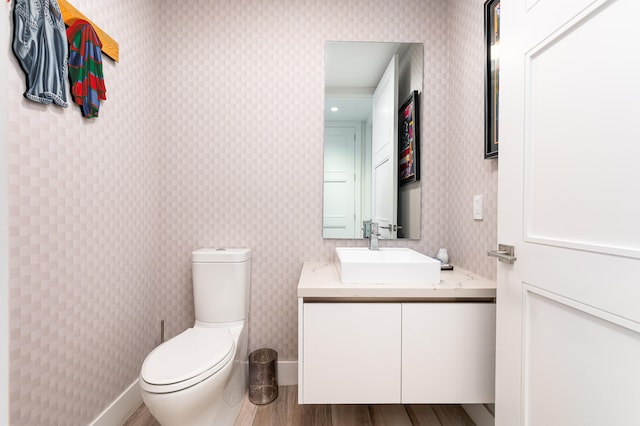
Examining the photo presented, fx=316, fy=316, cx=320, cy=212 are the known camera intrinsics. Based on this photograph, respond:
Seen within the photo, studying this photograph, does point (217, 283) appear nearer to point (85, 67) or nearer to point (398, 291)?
point (398, 291)

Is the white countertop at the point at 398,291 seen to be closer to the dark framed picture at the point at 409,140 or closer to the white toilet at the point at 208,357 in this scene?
the white toilet at the point at 208,357

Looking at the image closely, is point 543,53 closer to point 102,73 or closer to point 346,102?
point 346,102

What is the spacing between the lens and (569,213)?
2.72 ft

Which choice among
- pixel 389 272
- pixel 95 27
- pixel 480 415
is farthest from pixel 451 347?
pixel 95 27

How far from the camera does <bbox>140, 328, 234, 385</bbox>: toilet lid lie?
1203 mm

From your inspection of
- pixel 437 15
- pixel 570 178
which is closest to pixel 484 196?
pixel 570 178

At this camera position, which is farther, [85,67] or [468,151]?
[468,151]

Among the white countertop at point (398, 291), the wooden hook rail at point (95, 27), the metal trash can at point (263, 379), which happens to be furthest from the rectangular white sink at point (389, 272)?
the wooden hook rail at point (95, 27)

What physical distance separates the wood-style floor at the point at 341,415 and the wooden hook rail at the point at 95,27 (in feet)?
5.93

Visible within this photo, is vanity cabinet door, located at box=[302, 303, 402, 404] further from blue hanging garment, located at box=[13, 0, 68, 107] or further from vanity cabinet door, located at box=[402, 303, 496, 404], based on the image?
blue hanging garment, located at box=[13, 0, 68, 107]

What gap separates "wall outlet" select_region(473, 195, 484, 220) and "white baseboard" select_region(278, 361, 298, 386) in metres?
1.33

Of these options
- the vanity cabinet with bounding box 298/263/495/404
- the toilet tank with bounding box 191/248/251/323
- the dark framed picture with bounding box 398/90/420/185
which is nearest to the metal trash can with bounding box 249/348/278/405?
the toilet tank with bounding box 191/248/251/323

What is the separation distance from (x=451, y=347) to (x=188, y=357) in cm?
110

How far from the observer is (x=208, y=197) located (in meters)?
1.91
